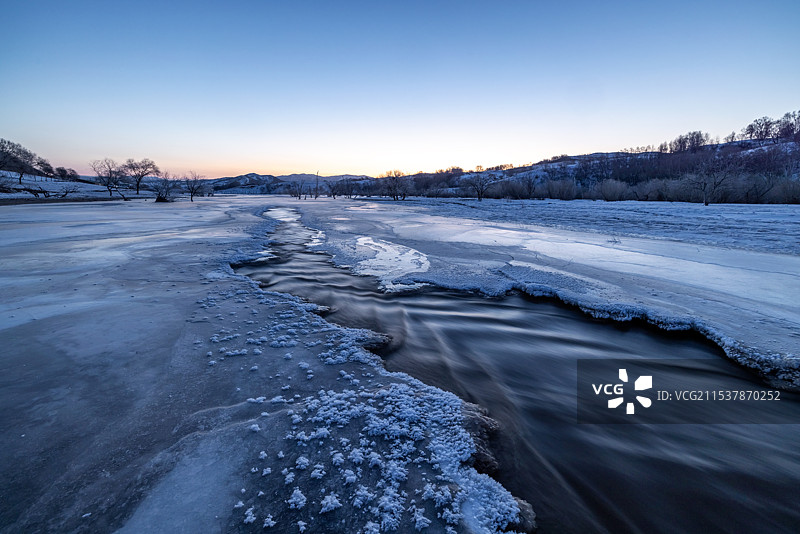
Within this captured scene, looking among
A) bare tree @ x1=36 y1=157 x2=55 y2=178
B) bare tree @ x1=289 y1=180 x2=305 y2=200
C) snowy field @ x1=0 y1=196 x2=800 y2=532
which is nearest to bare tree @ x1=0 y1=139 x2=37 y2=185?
bare tree @ x1=36 y1=157 x2=55 y2=178

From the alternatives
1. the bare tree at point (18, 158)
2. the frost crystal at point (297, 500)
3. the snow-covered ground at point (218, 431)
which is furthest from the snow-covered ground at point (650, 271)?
the bare tree at point (18, 158)

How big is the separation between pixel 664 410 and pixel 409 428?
228 centimetres

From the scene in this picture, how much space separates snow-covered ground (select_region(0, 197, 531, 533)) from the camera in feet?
5.10

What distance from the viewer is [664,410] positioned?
2.72 m

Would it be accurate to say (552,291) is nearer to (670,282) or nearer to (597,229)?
(670,282)

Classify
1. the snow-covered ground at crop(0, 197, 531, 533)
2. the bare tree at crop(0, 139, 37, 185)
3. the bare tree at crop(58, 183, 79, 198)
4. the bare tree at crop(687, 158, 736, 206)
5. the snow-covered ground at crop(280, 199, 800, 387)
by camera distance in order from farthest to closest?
the bare tree at crop(0, 139, 37, 185) → the bare tree at crop(58, 183, 79, 198) → the bare tree at crop(687, 158, 736, 206) → the snow-covered ground at crop(280, 199, 800, 387) → the snow-covered ground at crop(0, 197, 531, 533)

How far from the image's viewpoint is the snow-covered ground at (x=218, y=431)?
61.2 inches

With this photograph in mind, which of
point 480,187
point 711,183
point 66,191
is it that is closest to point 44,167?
point 66,191

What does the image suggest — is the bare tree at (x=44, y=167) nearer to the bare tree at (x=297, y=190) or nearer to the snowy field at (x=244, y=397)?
the bare tree at (x=297, y=190)

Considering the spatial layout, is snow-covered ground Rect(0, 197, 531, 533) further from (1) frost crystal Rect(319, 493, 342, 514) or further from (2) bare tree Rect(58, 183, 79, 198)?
(2) bare tree Rect(58, 183, 79, 198)

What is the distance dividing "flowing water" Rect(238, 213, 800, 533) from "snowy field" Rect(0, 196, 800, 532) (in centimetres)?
32

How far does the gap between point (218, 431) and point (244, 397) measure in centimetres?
38

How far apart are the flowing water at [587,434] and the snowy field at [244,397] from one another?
1.05 feet

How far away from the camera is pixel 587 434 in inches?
95.3
